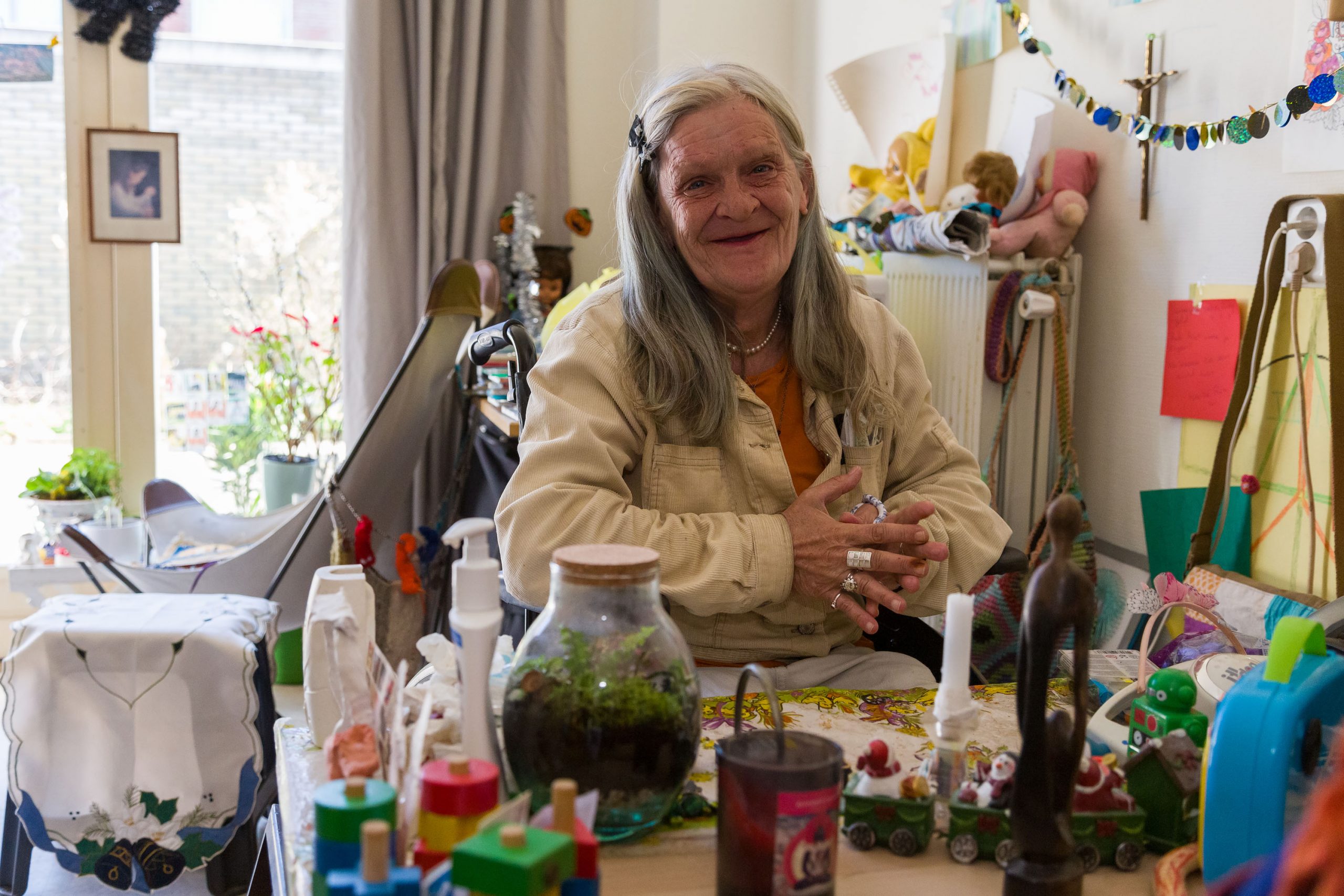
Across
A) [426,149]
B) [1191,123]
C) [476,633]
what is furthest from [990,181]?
[426,149]

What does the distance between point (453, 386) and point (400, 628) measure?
0.91 metres

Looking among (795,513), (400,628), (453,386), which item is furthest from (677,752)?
(453,386)

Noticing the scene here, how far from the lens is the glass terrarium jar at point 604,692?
73cm

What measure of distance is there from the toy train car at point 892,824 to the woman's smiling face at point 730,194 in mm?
767

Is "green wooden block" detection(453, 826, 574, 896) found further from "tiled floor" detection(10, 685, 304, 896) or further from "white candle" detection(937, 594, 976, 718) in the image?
"tiled floor" detection(10, 685, 304, 896)

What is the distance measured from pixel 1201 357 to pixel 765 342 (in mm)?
698

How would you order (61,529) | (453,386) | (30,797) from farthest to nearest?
(453,386) → (61,529) → (30,797)

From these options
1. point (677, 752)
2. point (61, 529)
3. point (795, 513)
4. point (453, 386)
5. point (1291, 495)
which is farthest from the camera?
point (453, 386)

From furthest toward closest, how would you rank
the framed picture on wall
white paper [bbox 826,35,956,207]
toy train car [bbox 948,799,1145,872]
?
the framed picture on wall → white paper [bbox 826,35,956,207] → toy train car [bbox 948,799,1145,872]

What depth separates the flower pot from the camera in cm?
349

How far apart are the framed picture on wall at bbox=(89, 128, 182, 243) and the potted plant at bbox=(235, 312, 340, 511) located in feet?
1.33

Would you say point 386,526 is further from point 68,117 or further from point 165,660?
point 68,117

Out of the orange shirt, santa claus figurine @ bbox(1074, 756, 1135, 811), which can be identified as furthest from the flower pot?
santa claus figurine @ bbox(1074, 756, 1135, 811)

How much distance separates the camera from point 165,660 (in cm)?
192
